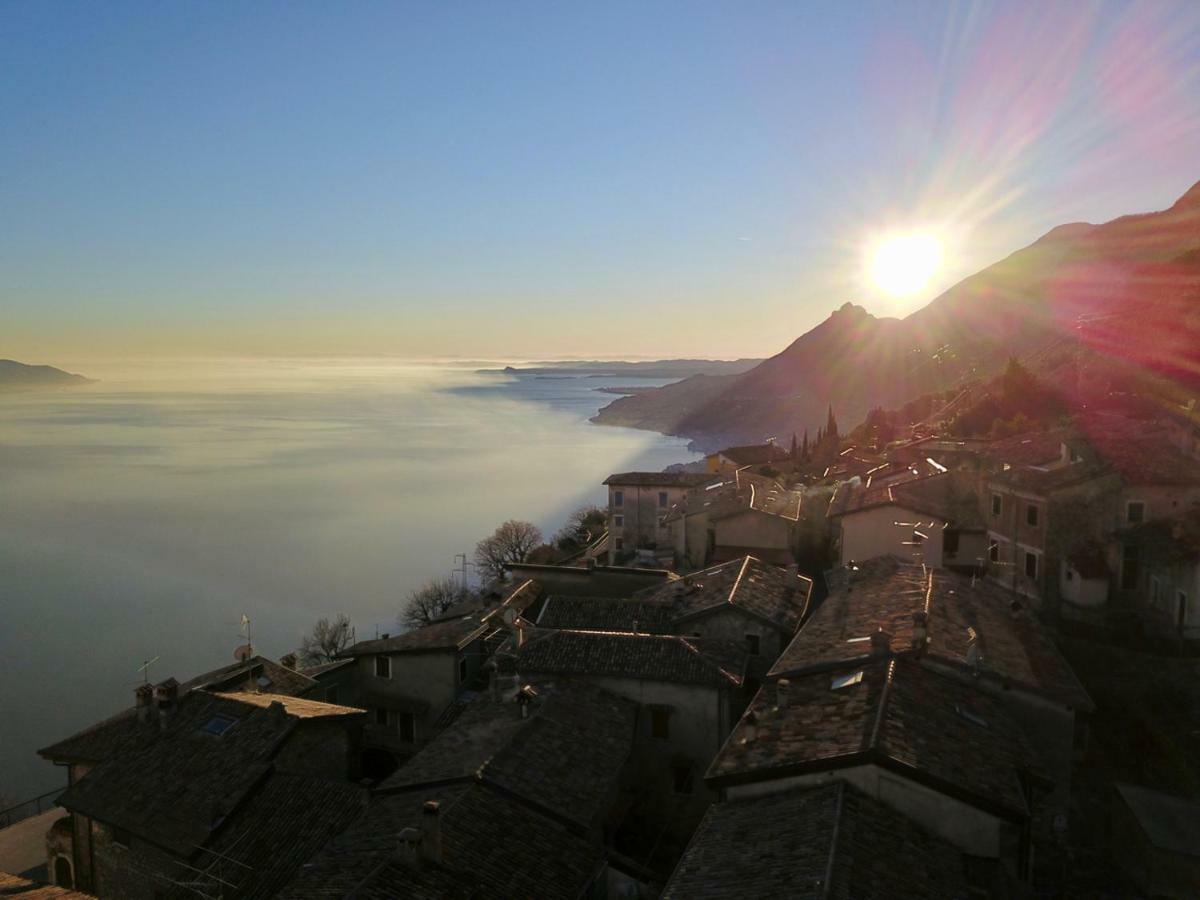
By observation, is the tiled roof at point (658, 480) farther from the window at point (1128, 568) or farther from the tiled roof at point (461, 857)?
the tiled roof at point (461, 857)

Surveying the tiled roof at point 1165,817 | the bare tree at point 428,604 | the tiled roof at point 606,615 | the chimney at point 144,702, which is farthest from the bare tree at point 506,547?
the tiled roof at point 1165,817

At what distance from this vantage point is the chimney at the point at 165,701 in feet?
43.4

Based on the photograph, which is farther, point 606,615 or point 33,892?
point 606,615

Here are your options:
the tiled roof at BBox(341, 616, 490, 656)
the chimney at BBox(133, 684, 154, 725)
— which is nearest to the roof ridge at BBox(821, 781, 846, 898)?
the tiled roof at BBox(341, 616, 490, 656)

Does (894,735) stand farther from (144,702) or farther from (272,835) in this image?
(144,702)

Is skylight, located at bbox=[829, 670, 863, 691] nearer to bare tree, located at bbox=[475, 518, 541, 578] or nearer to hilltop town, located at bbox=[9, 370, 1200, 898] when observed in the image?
hilltop town, located at bbox=[9, 370, 1200, 898]

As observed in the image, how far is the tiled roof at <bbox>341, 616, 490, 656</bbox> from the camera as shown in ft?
56.1

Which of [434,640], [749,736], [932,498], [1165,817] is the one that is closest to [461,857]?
[749,736]

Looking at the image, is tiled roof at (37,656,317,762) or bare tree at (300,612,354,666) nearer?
tiled roof at (37,656,317,762)

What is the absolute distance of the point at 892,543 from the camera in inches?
875

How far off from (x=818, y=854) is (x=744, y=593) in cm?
1009

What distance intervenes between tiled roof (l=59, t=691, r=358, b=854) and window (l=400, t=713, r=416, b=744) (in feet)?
14.0

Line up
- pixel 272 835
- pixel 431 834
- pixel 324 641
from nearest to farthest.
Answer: pixel 431 834
pixel 272 835
pixel 324 641

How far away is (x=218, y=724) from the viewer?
13.0 metres
